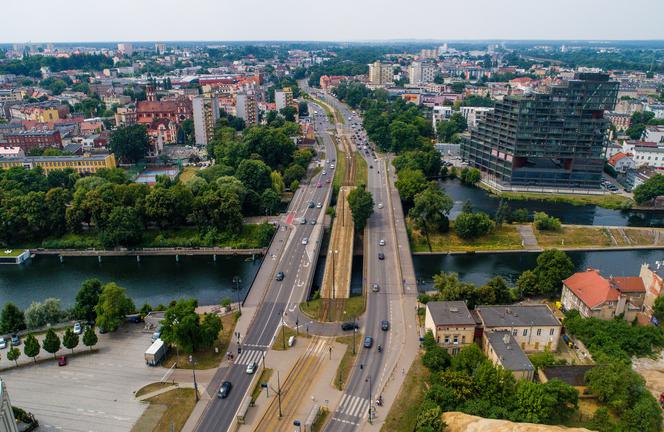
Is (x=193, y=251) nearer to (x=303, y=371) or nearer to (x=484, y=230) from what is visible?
(x=303, y=371)

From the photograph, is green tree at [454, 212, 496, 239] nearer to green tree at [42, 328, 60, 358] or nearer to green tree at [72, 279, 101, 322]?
green tree at [72, 279, 101, 322]

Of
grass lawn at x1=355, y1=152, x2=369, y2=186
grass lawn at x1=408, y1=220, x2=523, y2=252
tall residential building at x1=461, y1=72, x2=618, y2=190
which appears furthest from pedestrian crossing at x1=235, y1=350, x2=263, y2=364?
tall residential building at x1=461, y1=72, x2=618, y2=190

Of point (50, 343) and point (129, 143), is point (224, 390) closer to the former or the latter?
point (50, 343)

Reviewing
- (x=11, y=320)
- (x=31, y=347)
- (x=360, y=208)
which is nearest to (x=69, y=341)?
(x=31, y=347)

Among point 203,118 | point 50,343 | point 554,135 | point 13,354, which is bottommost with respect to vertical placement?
point 13,354

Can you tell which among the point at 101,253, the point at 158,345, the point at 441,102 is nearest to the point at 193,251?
the point at 101,253

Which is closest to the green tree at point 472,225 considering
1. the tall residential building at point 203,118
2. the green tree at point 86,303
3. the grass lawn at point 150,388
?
the grass lawn at point 150,388
